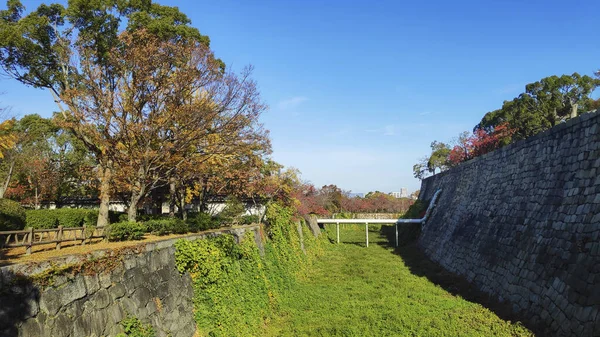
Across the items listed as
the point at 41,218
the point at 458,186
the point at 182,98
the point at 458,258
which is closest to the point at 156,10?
the point at 182,98

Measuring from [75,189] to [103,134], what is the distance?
72.4ft

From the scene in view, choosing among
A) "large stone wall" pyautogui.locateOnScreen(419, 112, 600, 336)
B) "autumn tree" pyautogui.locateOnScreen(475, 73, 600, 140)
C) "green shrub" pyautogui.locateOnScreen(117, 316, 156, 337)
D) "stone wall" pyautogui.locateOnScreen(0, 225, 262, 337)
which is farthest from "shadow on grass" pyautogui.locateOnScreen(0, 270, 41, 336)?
"autumn tree" pyautogui.locateOnScreen(475, 73, 600, 140)

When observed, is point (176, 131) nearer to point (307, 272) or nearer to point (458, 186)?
point (307, 272)

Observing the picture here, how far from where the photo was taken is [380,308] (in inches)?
526

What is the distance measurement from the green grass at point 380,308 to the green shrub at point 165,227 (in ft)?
15.2

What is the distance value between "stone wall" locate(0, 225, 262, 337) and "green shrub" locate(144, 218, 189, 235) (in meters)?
2.81

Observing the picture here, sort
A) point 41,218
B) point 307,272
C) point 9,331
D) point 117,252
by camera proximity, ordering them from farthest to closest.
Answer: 1. point 307,272
2. point 41,218
3. point 117,252
4. point 9,331

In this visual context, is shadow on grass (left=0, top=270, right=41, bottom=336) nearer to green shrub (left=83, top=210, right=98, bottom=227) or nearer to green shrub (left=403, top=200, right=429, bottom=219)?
green shrub (left=83, top=210, right=98, bottom=227)

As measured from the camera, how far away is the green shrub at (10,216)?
42.1ft

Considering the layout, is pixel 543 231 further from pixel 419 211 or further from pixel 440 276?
pixel 419 211

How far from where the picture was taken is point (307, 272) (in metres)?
20.6

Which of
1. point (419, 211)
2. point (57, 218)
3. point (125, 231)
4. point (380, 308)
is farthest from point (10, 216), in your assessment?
point (419, 211)

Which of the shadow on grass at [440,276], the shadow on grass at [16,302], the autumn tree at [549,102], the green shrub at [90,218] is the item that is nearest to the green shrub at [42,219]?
the green shrub at [90,218]

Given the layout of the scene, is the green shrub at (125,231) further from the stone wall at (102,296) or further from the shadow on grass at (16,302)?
the shadow on grass at (16,302)
